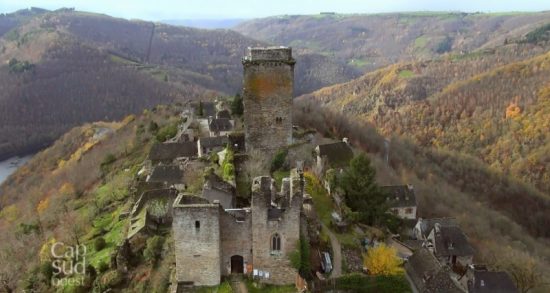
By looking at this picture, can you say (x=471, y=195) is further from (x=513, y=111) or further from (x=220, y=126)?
(x=513, y=111)

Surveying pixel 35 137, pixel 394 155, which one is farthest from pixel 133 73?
pixel 394 155

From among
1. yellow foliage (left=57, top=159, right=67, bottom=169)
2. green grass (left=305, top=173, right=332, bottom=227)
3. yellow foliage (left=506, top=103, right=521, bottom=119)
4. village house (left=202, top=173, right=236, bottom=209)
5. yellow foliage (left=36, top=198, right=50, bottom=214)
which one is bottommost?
yellow foliage (left=57, top=159, right=67, bottom=169)

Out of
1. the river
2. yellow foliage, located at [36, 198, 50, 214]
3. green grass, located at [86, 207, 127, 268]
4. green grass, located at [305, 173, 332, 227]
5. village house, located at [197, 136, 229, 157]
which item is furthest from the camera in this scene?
the river

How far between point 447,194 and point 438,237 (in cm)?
2582

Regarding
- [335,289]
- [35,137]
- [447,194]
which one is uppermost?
[335,289]

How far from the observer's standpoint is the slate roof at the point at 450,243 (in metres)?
35.9

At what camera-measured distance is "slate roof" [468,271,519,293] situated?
100.0ft

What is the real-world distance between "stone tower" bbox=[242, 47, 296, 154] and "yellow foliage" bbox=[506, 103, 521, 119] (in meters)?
95.4

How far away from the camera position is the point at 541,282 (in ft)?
121

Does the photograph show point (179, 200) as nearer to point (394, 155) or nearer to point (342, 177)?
point (342, 177)

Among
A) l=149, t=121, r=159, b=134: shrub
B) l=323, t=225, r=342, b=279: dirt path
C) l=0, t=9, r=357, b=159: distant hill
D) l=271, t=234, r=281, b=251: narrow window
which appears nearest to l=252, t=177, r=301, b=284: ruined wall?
l=271, t=234, r=281, b=251: narrow window

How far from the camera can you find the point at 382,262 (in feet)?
86.9

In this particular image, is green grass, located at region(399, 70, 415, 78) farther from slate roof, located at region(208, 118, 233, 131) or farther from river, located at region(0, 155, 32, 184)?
slate roof, located at region(208, 118, 233, 131)

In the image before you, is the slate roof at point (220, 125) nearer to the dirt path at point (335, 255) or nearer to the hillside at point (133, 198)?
the hillside at point (133, 198)
